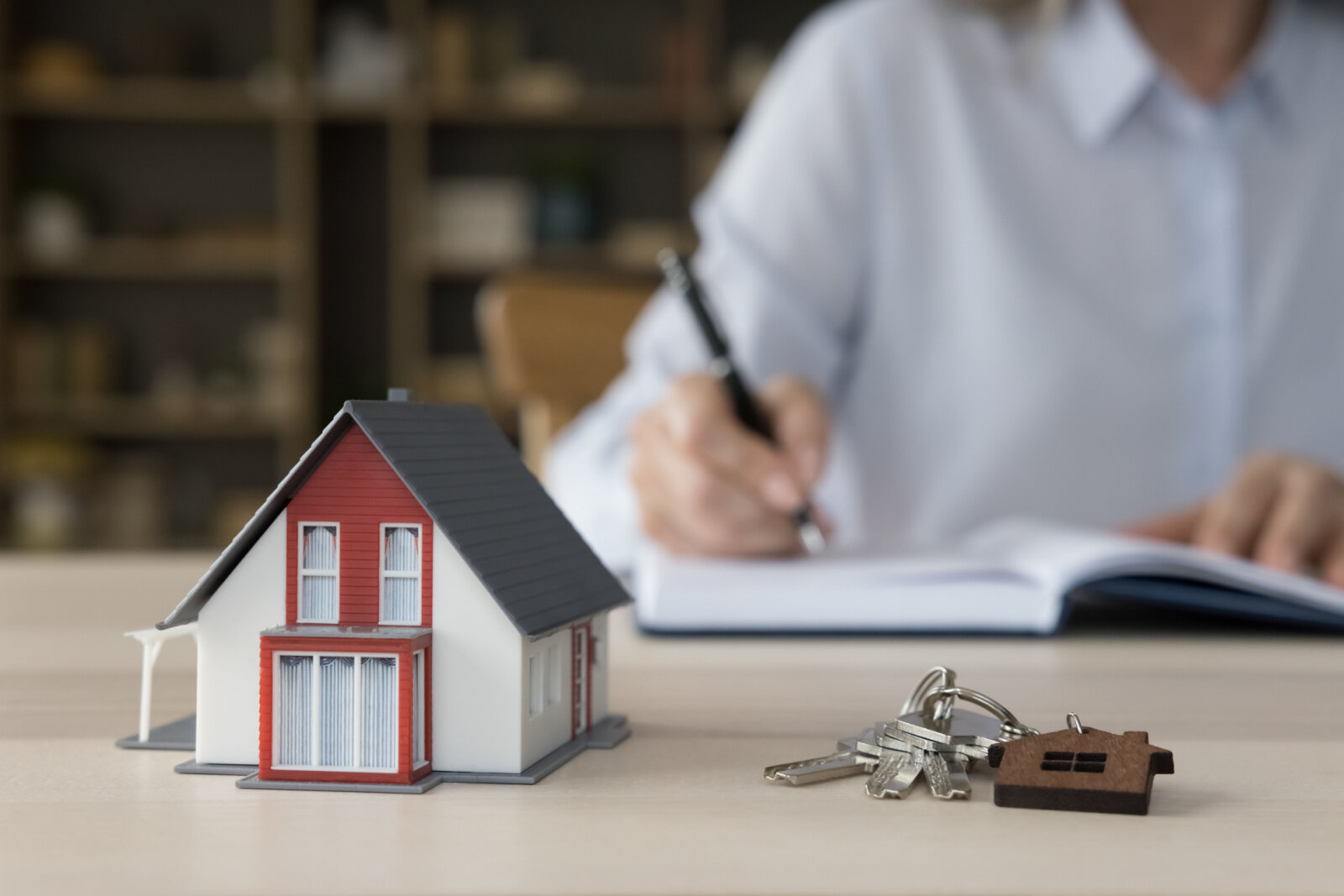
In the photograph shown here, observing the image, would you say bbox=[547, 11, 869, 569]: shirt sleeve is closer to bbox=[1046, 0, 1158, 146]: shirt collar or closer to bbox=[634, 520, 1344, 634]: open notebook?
bbox=[1046, 0, 1158, 146]: shirt collar

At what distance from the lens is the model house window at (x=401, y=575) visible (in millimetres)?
333

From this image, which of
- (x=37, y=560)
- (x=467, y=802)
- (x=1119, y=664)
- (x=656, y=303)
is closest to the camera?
(x=467, y=802)

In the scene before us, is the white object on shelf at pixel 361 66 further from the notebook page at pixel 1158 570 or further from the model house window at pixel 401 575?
the model house window at pixel 401 575

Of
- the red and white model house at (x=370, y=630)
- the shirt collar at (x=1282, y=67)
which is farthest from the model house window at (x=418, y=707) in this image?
the shirt collar at (x=1282, y=67)

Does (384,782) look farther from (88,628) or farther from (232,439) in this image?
(232,439)

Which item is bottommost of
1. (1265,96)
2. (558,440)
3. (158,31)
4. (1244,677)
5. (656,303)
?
(1244,677)

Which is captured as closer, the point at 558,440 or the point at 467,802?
the point at 467,802

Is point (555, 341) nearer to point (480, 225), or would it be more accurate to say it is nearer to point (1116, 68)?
point (1116, 68)

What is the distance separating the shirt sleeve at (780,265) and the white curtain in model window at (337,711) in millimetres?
863

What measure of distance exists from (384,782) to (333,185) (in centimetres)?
343

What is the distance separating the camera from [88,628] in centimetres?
67

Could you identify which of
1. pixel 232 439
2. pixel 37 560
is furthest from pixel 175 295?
pixel 37 560

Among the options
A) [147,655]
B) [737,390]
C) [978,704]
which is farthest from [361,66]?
[978,704]

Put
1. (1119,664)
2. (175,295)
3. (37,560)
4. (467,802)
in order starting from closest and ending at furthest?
1. (467,802)
2. (1119,664)
3. (37,560)
4. (175,295)
